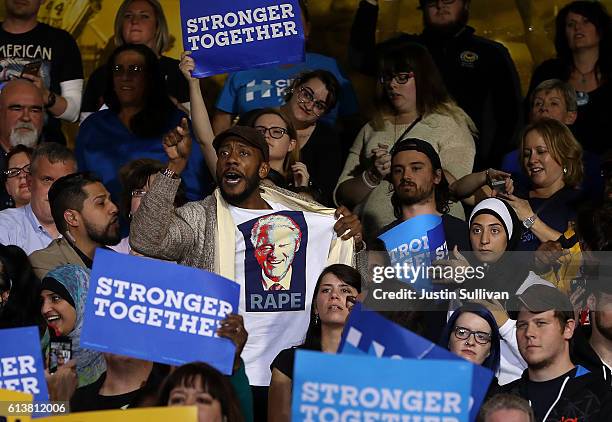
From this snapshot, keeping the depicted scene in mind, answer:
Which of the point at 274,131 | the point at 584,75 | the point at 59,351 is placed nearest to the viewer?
the point at 59,351

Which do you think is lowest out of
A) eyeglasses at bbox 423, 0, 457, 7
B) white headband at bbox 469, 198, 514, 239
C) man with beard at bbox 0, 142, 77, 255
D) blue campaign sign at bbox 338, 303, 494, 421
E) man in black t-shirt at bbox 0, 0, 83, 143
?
blue campaign sign at bbox 338, 303, 494, 421

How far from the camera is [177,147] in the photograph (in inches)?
311

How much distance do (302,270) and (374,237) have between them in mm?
565

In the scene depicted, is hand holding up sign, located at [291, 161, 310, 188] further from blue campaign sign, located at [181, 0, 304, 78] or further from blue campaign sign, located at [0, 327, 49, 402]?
blue campaign sign, located at [0, 327, 49, 402]

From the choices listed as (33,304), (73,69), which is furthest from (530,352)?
(73,69)

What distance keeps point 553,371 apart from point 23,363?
2.15m

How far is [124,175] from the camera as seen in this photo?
880cm

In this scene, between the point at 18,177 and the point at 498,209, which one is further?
the point at 18,177

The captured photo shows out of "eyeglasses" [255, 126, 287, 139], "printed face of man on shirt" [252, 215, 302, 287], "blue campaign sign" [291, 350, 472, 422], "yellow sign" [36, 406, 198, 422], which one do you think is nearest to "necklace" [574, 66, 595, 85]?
"eyeglasses" [255, 126, 287, 139]

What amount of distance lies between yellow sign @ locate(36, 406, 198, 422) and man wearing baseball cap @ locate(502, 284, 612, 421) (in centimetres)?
165

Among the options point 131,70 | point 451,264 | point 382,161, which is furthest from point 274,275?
point 131,70

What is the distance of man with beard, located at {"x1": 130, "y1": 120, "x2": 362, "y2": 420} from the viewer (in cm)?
779

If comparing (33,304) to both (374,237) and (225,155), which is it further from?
(374,237)

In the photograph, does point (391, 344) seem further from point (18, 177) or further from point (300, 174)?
point (18, 177)
